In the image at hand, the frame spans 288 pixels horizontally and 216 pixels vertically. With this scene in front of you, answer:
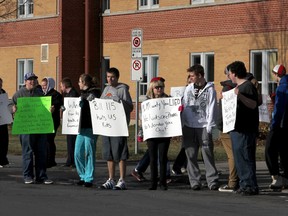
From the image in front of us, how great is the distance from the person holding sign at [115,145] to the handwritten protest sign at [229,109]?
67.6 inches

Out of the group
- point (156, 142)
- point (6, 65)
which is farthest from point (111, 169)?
point (6, 65)

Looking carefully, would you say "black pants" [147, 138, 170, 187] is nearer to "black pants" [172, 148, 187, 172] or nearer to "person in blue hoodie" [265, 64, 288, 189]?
"person in blue hoodie" [265, 64, 288, 189]

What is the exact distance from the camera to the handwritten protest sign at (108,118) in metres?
16.4

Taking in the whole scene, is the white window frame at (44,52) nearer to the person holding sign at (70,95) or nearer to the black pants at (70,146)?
the person holding sign at (70,95)

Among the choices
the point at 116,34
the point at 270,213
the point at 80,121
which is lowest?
the point at 270,213

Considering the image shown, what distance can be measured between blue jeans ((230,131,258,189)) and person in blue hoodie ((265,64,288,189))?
28.7 inches

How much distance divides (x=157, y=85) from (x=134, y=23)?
2238 cm

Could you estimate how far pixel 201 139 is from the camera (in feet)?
53.4

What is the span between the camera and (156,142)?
1636cm

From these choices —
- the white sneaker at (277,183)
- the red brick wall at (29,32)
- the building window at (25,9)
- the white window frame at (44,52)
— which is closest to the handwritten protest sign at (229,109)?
the white sneaker at (277,183)

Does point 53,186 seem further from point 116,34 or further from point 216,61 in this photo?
point 116,34

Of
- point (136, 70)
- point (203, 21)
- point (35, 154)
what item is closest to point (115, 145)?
point (35, 154)

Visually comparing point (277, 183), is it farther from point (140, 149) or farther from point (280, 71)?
point (140, 149)

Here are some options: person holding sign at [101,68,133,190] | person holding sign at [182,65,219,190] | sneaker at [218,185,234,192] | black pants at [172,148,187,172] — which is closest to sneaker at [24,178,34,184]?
person holding sign at [101,68,133,190]
